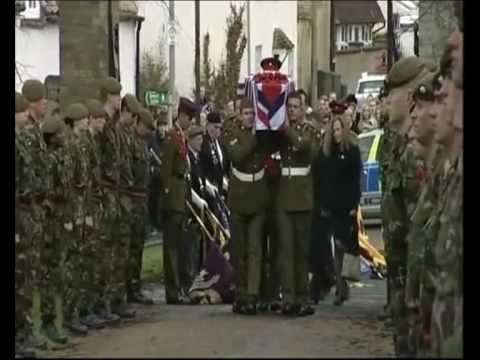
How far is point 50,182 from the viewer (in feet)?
35.9

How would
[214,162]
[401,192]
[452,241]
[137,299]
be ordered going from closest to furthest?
[452,241] < [401,192] < [137,299] < [214,162]

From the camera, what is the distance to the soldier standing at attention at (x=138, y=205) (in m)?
14.2

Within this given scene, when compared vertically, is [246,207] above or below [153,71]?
below

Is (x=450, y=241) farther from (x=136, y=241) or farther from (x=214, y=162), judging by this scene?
(x=214, y=162)

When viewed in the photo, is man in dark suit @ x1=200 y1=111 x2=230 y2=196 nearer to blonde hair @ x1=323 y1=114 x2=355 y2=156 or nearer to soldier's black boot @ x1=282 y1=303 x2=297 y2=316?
blonde hair @ x1=323 y1=114 x2=355 y2=156

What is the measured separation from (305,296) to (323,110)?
405 centimetres

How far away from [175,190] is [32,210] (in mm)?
4745

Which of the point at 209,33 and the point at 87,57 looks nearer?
the point at 87,57

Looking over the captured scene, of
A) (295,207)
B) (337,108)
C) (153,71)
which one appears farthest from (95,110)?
(153,71)

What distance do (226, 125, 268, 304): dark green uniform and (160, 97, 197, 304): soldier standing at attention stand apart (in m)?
2.51

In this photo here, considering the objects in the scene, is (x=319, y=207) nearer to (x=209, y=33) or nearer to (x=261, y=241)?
(x=261, y=241)

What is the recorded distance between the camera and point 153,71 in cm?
A: 5694

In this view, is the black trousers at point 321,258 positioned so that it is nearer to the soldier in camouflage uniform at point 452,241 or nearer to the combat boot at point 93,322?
the combat boot at point 93,322
